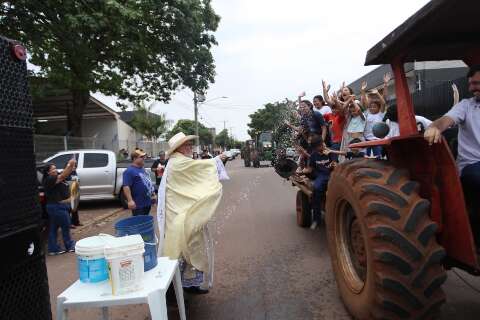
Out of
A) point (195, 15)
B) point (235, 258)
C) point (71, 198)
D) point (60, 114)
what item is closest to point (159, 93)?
point (195, 15)

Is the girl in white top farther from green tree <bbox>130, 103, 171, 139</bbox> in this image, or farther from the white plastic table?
green tree <bbox>130, 103, 171, 139</bbox>

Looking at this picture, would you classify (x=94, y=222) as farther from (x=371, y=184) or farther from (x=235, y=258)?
(x=371, y=184)

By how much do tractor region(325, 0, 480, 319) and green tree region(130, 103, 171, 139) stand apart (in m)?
37.8

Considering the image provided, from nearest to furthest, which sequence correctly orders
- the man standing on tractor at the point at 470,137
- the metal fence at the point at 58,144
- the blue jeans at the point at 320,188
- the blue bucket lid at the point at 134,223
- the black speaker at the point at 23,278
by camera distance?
1. the black speaker at the point at 23,278
2. the man standing on tractor at the point at 470,137
3. the blue bucket lid at the point at 134,223
4. the blue jeans at the point at 320,188
5. the metal fence at the point at 58,144

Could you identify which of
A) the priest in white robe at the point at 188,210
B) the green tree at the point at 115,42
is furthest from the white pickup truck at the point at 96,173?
the priest in white robe at the point at 188,210

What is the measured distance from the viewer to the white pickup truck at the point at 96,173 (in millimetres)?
12117

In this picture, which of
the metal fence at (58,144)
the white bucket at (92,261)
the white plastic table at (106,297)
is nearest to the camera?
the white plastic table at (106,297)

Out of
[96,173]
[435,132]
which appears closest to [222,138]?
[96,173]

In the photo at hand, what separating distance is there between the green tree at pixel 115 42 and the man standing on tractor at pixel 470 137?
10092 millimetres

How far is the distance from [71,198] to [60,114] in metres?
22.7

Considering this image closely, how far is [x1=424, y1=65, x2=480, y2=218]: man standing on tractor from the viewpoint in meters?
3.07

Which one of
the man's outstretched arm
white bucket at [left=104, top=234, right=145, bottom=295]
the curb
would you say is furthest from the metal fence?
the man's outstretched arm

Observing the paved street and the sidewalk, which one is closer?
the paved street

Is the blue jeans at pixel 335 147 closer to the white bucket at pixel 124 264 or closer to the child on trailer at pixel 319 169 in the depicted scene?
the child on trailer at pixel 319 169
